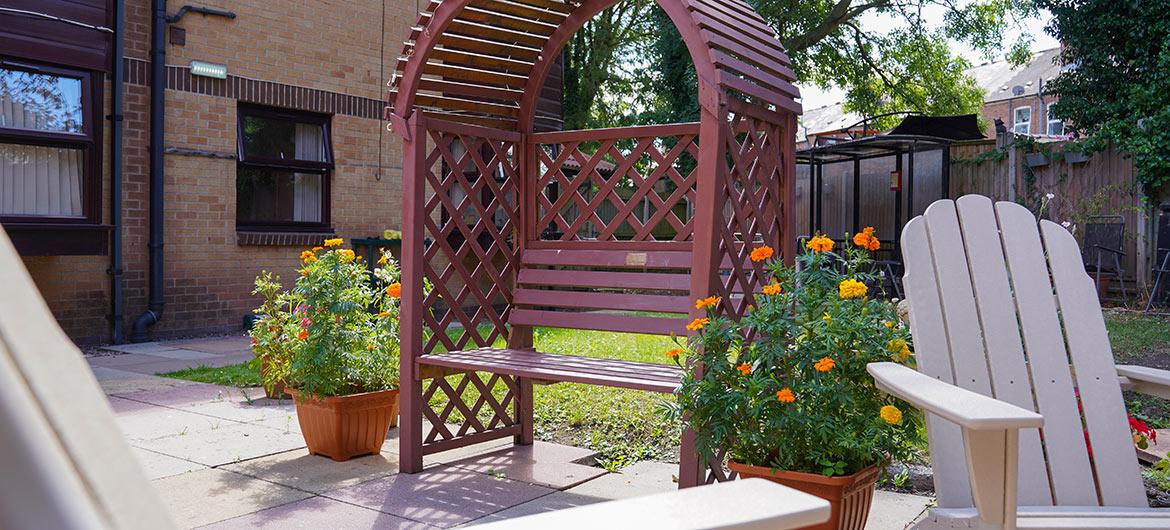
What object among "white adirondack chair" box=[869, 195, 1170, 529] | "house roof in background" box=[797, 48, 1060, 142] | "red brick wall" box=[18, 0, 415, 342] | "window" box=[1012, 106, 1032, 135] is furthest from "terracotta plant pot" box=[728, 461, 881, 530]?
"window" box=[1012, 106, 1032, 135]

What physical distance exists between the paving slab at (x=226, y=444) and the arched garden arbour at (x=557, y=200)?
729 mm

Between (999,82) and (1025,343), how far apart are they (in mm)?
40101

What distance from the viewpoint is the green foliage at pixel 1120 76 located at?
1162 centimetres

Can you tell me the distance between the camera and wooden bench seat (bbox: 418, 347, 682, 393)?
3404 millimetres

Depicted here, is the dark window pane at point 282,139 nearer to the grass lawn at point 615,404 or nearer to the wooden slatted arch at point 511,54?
the grass lawn at point 615,404

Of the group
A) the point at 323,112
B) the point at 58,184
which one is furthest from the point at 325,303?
the point at 323,112

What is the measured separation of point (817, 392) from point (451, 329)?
21.4ft

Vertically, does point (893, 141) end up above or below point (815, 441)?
above

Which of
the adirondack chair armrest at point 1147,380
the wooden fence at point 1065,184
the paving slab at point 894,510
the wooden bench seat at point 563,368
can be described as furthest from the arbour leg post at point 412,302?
the wooden fence at point 1065,184

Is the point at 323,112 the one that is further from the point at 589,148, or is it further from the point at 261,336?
the point at 589,148

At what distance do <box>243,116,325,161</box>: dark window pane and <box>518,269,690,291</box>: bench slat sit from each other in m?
5.38

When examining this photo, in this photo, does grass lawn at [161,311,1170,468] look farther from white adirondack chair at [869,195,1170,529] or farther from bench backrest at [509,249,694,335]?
white adirondack chair at [869,195,1170,529]

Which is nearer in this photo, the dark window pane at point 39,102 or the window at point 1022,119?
the dark window pane at point 39,102

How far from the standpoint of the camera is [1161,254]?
36.4 feet
